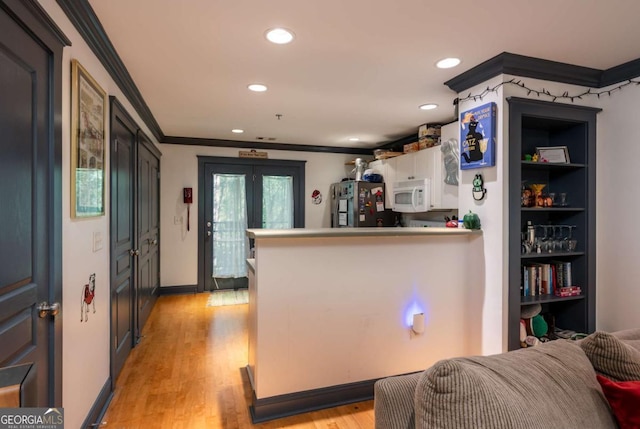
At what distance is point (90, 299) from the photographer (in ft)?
6.59

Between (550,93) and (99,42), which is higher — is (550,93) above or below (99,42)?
below

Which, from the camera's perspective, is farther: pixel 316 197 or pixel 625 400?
pixel 316 197

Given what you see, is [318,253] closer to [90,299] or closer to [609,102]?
[90,299]

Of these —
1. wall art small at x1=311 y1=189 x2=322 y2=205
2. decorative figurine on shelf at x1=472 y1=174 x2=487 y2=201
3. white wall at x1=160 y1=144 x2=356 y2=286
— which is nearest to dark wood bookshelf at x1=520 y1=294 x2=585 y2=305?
decorative figurine on shelf at x1=472 y1=174 x2=487 y2=201

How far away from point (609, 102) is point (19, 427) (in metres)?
3.65

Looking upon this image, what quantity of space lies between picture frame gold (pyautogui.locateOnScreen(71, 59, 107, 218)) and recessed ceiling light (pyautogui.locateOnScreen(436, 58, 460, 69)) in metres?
2.22

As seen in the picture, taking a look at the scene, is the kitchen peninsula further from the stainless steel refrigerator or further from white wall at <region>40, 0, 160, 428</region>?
the stainless steel refrigerator

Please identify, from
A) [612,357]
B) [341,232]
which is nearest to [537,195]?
[341,232]

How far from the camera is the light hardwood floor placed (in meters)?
2.14

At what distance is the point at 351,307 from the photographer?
2379 mm

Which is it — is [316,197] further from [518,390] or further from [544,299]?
[518,390]

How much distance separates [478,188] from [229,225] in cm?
393

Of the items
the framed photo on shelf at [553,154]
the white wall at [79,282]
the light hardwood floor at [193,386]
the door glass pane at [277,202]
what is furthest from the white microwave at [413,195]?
the white wall at [79,282]

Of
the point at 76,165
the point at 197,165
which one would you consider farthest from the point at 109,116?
the point at 197,165
